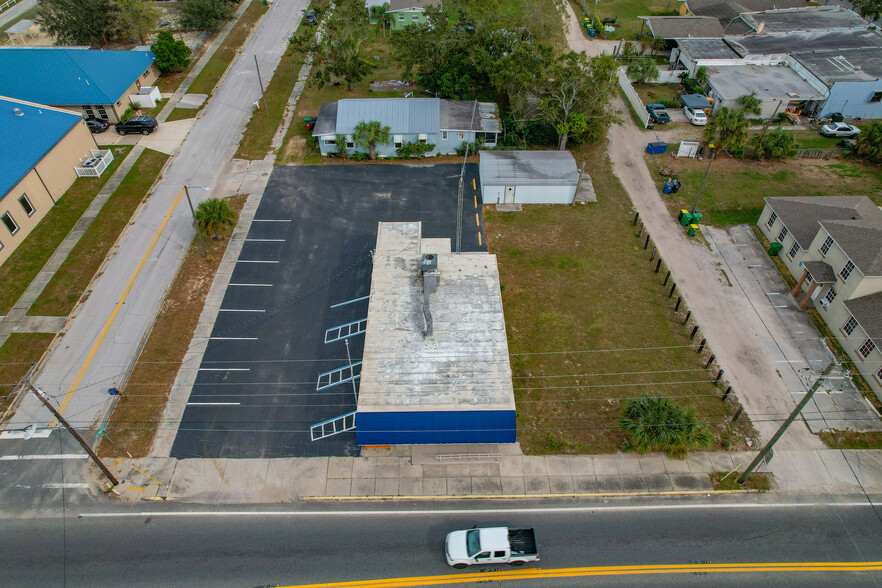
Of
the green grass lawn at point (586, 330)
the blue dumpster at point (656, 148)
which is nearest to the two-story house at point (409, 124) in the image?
the green grass lawn at point (586, 330)

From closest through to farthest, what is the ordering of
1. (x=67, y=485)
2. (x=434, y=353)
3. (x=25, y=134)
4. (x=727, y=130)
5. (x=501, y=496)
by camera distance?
1. (x=501, y=496)
2. (x=67, y=485)
3. (x=434, y=353)
4. (x=25, y=134)
5. (x=727, y=130)

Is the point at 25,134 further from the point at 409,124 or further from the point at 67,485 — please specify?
the point at 67,485

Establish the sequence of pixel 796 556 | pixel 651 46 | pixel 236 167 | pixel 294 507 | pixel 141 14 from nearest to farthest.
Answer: pixel 796 556
pixel 294 507
pixel 236 167
pixel 141 14
pixel 651 46

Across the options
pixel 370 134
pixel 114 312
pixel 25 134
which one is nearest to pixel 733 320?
pixel 370 134

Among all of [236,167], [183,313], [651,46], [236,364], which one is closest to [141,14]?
[236,167]

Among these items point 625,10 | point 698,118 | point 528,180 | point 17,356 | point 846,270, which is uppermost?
point 846,270

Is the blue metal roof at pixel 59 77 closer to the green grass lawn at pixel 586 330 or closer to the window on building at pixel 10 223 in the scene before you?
the window on building at pixel 10 223

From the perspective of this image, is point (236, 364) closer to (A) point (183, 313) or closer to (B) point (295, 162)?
(A) point (183, 313)

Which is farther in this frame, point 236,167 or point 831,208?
point 236,167
